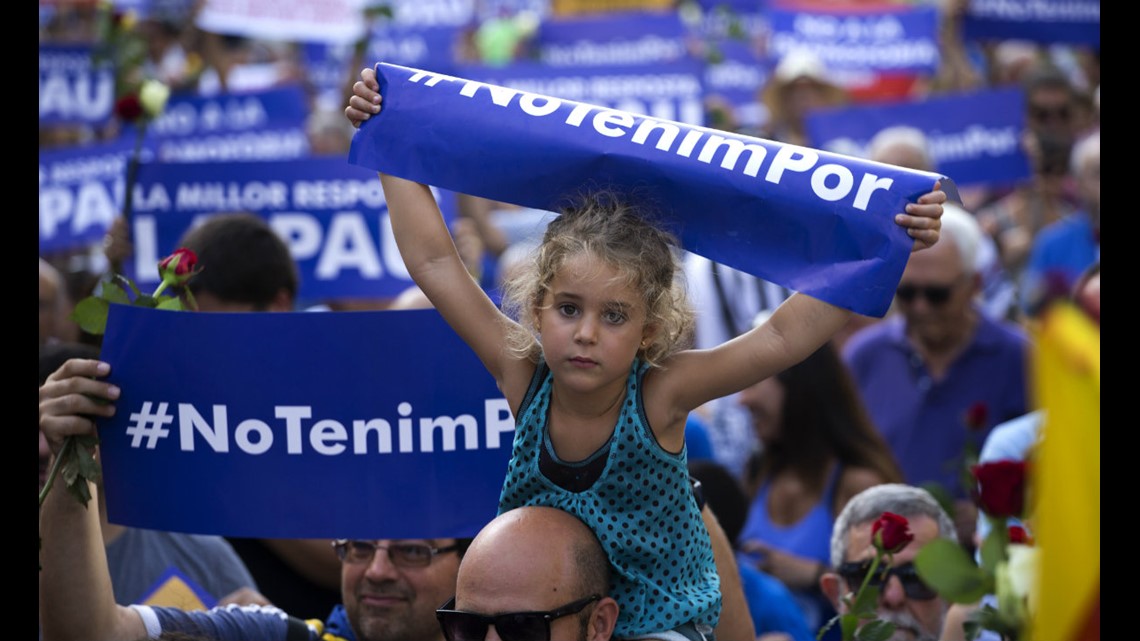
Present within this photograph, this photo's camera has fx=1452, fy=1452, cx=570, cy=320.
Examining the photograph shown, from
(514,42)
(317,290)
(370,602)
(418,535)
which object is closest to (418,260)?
(418,535)

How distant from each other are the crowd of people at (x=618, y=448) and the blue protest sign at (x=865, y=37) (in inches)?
197

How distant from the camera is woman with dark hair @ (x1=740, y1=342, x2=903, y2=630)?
4.75 m

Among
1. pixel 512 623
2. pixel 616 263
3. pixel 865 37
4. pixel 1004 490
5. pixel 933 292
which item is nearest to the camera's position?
pixel 1004 490

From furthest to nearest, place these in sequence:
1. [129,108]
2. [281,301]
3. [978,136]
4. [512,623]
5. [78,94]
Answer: [978,136] < [78,94] < [129,108] < [281,301] < [512,623]

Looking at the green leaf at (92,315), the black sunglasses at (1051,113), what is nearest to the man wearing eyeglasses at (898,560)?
the green leaf at (92,315)

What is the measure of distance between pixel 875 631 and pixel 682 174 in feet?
3.19

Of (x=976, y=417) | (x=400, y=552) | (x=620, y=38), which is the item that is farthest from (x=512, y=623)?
(x=620, y=38)

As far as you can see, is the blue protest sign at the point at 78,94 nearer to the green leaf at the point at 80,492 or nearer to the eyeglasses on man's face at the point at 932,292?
the eyeglasses on man's face at the point at 932,292

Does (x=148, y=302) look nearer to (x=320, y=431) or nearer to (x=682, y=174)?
(x=320, y=431)

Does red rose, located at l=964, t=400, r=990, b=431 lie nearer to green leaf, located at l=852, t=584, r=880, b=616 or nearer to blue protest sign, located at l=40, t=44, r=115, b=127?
green leaf, located at l=852, t=584, r=880, b=616

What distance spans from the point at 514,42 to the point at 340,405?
10.2 metres

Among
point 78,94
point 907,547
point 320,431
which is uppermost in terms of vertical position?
point 78,94

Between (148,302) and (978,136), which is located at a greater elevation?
(978,136)

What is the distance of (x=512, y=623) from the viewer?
94.1 inches
